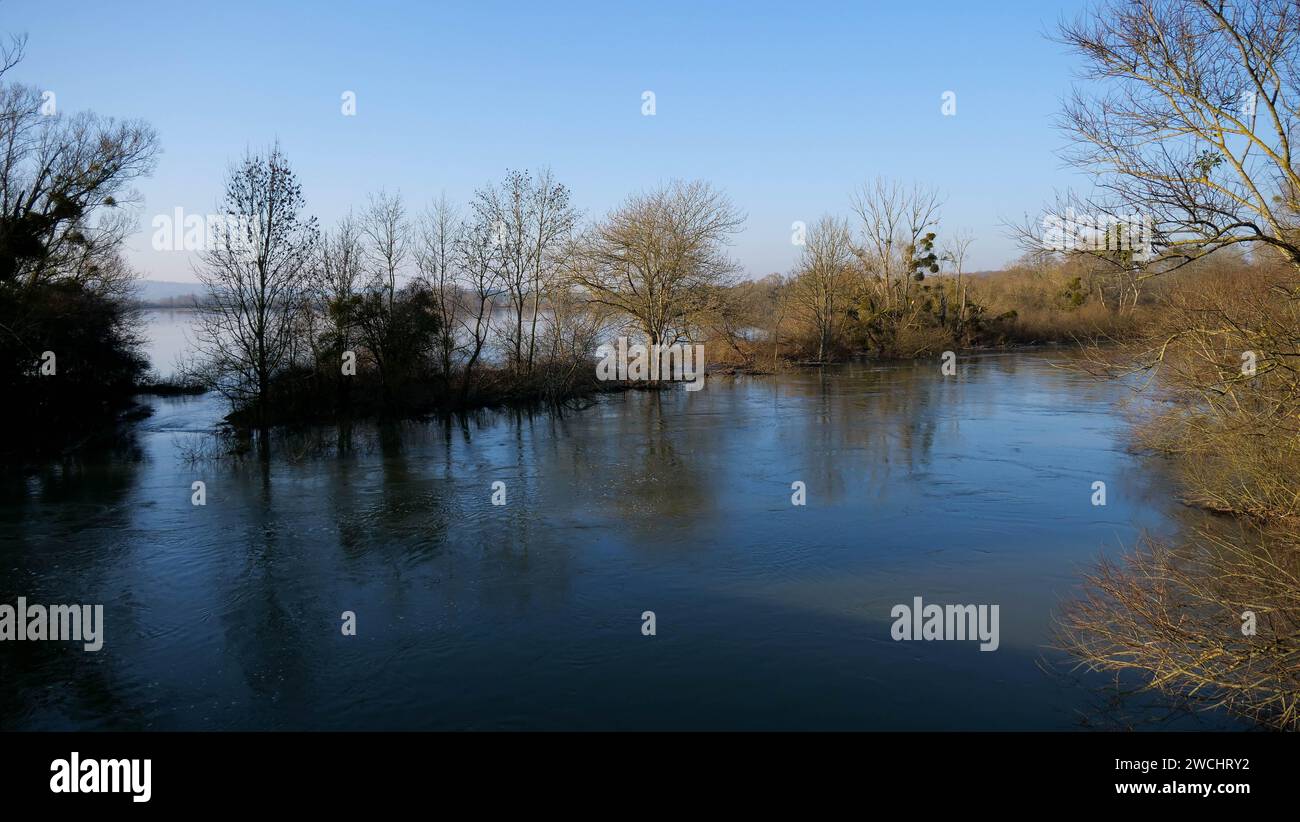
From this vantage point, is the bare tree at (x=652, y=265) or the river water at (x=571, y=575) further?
the bare tree at (x=652, y=265)

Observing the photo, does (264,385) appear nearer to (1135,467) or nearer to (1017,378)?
(1135,467)

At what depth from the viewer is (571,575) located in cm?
979

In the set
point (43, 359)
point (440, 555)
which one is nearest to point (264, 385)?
point (43, 359)

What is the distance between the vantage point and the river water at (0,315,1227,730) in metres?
6.77

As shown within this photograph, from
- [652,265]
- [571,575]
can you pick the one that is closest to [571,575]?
[571,575]

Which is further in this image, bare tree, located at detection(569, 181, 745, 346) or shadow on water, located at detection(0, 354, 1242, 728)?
bare tree, located at detection(569, 181, 745, 346)

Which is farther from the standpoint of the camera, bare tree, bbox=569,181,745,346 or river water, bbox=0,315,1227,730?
bare tree, bbox=569,181,745,346

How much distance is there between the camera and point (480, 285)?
27922 millimetres

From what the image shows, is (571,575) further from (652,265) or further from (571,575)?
(652,265)

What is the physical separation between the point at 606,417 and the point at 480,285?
7613 millimetres

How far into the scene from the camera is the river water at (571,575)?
6770 millimetres

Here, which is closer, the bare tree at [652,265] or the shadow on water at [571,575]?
the shadow on water at [571,575]

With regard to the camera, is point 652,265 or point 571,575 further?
A: point 652,265
